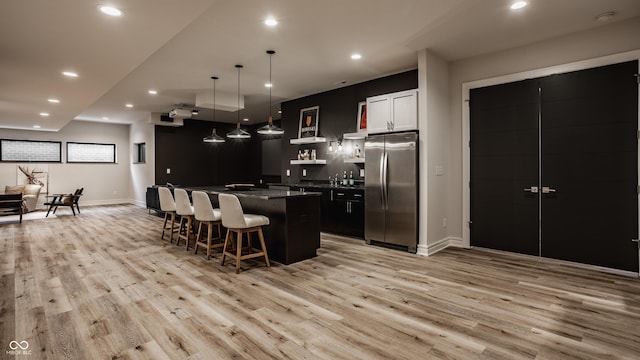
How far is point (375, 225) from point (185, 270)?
2.83 metres

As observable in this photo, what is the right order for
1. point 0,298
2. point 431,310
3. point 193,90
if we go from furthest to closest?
1. point 193,90
2. point 0,298
3. point 431,310

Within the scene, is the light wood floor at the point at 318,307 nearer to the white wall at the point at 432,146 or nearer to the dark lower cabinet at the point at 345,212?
the white wall at the point at 432,146

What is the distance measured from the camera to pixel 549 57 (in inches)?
169

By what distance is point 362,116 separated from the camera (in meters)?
6.10

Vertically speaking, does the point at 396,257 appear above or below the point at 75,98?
below

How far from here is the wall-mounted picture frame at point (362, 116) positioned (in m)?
6.04

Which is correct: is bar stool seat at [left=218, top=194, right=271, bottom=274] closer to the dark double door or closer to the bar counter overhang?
the bar counter overhang

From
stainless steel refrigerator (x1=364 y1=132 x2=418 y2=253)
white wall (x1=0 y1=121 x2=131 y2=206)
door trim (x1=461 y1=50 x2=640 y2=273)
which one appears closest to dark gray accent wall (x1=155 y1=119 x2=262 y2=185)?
white wall (x1=0 y1=121 x2=131 y2=206)

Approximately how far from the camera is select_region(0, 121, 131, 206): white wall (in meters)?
10.2

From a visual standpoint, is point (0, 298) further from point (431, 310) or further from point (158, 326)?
point (431, 310)

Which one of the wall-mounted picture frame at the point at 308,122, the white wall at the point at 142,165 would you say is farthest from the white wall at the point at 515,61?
the white wall at the point at 142,165

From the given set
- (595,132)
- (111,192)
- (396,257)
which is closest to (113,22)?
A: (396,257)

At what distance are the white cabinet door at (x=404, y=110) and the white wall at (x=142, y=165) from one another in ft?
26.1

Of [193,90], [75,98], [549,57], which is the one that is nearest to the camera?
[549,57]
